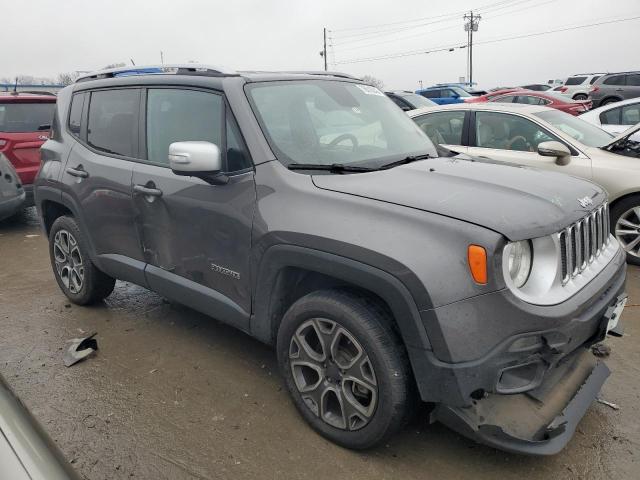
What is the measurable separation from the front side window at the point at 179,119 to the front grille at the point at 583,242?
1870mm

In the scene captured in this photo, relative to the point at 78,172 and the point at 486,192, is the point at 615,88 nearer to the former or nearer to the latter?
the point at 486,192

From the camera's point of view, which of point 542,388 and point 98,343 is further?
point 98,343

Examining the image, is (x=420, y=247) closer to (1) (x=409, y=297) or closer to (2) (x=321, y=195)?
(1) (x=409, y=297)

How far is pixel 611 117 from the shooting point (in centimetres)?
866

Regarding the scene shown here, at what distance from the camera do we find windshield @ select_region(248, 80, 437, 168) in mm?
2906

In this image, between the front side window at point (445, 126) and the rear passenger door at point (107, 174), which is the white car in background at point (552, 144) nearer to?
the front side window at point (445, 126)

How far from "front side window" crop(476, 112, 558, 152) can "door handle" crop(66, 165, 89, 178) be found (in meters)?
4.25

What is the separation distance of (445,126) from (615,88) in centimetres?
1807

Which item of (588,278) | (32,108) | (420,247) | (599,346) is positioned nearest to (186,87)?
(420,247)

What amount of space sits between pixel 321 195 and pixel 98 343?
7.44ft

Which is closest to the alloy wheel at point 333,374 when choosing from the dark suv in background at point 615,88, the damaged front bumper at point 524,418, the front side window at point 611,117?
the damaged front bumper at point 524,418

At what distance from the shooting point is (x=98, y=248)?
154 inches

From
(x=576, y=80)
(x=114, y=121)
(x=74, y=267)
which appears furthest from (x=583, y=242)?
(x=576, y=80)

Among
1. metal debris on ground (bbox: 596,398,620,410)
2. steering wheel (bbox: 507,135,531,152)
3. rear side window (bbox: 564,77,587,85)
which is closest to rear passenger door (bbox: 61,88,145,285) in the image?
metal debris on ground (bbox: 596,398,620,410)
